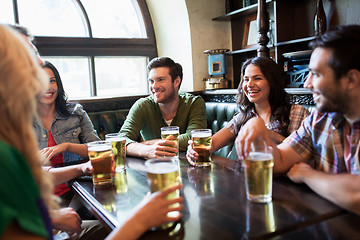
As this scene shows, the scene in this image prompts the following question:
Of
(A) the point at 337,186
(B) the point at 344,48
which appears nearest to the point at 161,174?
(A) the point at 337,186

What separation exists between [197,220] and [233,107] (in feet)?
6.85

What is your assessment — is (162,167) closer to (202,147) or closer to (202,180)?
(202,180)

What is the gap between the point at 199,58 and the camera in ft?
12.7

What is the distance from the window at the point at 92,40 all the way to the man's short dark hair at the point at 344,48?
302 cm

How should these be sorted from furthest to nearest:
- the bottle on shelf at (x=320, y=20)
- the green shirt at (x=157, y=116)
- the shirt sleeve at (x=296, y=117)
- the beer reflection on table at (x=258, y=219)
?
the bottle on shelf at (x=320, y=20)
the green shirt at (x=157, y=116)
the shirt sleeve at (x=296, y=117)
the beer reflection on table at (x=258, y=219)

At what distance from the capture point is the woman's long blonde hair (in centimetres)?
64

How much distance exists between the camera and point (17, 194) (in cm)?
58

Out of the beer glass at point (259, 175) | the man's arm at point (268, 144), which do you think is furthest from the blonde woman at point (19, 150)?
the man's arm at point (268, 144)

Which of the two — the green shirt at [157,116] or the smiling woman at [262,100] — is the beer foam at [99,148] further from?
the green shirt at [157,116]

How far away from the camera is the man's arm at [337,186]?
3.12ft

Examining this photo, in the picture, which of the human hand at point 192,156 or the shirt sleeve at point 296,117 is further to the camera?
the shirt sleeve at point 296,117

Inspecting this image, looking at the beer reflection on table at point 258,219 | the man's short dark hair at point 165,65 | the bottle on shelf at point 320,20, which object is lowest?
the beer reflection on table at point 258,219

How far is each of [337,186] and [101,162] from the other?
2.92 ft

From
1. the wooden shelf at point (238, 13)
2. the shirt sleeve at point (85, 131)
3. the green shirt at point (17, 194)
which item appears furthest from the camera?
the wooden shelf at point (238, 13)
